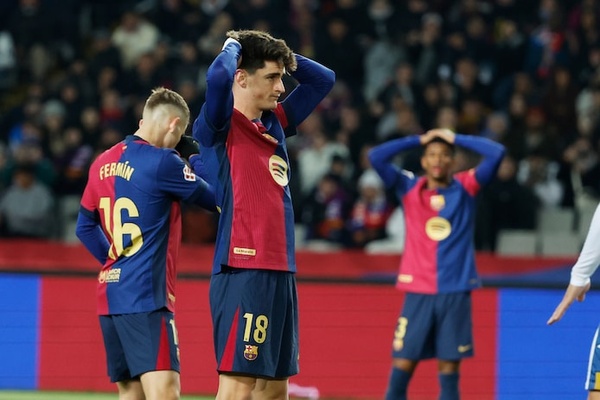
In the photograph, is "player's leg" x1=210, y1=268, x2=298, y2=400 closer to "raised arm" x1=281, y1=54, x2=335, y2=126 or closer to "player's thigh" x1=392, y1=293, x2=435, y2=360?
"raised arm" x1=281, y1=54, x2=335, y2=126

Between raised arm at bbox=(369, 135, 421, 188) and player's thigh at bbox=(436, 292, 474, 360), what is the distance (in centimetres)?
97

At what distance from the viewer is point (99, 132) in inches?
582

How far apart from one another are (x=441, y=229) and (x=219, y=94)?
11.4 ft

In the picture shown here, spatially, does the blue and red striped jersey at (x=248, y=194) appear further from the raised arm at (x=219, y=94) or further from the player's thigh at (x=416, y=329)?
the player's thigh at (x=416, y=329)

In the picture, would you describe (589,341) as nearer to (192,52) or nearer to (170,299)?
(170,299)

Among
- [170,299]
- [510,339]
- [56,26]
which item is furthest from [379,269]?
[56,26]

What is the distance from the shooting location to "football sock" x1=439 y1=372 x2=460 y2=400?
8719 mm

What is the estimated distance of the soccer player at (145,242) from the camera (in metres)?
6.70

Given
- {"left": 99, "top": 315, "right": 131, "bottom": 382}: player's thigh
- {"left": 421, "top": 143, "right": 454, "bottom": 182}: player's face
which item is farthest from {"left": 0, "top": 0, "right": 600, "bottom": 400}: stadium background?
{"left": 99, "top": 315, "right": 131, "bottom": 382}: player's thigh

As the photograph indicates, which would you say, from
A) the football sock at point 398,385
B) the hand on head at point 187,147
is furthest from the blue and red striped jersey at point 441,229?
the hand on head at point 187,147

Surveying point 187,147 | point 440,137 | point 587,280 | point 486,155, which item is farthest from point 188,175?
point 486,155

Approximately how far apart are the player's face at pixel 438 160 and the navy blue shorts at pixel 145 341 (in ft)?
9.06

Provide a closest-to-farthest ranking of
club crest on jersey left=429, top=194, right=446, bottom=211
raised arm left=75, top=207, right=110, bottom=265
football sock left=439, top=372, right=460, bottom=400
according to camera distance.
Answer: raised arm left=75, top=207, right=110, bottom=265 → football sock left=439, top=372, right=460, bottom=400 → club crest on jersey left=429, top=194, right=446, bottom=211

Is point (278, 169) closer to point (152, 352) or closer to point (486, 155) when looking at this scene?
point (152, 352)
